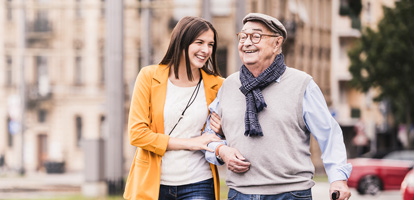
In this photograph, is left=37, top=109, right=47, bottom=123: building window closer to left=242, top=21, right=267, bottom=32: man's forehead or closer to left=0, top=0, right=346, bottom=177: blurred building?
left=0, top=0, right=346, bottom=177: blurred building

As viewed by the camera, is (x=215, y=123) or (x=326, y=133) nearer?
(x=326, y=133)

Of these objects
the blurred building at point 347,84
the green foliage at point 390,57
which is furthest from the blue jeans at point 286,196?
the blurred building at point 347,84

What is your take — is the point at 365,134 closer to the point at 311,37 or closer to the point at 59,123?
the point at 311,37

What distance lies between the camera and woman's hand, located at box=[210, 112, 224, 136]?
438 cm

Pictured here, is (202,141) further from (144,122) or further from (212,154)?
(144,122)

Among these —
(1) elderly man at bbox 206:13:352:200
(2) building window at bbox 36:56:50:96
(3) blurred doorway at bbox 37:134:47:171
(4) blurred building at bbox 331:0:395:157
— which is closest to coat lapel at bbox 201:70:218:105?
(1) elderly man at bbox 206:13:352:200

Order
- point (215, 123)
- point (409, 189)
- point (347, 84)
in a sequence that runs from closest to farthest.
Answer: point (215, 123) < point (409, 189) < point (347, 84)

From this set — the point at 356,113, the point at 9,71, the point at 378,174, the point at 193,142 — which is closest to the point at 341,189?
the point at 193,142

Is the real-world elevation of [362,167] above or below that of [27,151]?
above

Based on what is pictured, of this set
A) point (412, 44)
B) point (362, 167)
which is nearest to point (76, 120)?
point (412, 44)

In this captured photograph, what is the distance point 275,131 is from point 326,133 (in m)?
0.27

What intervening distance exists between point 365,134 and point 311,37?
732 cm

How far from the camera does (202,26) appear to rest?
15.0 ft

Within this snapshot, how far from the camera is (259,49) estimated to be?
4211 millimetres
